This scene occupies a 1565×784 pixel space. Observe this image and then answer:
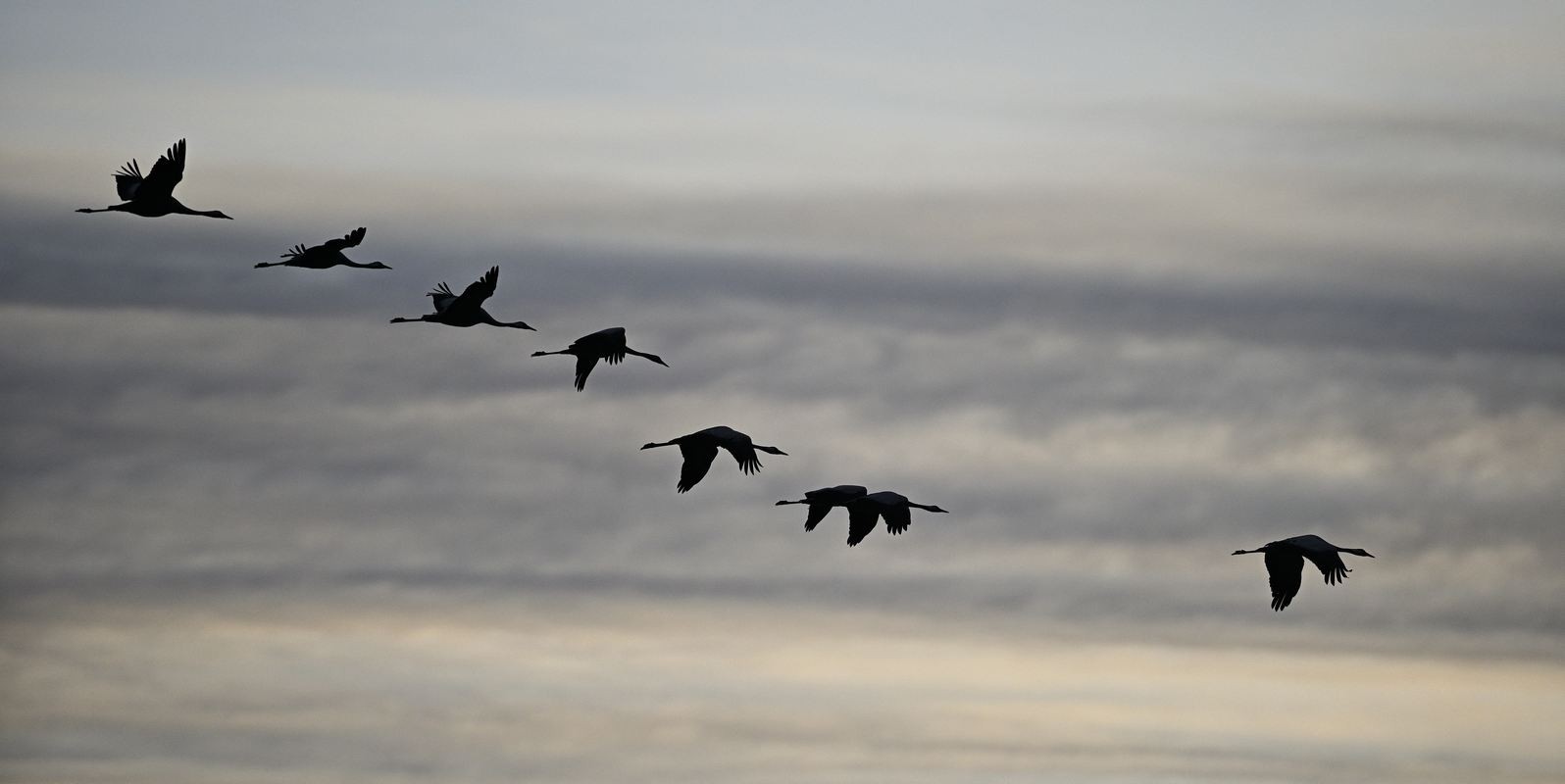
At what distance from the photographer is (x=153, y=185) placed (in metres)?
79.6

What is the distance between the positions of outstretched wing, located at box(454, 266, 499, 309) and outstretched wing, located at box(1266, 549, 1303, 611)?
2214cm

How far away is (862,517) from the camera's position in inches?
3356

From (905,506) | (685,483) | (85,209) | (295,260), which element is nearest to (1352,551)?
(905,506)

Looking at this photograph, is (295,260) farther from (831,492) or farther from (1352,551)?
(1352,551)

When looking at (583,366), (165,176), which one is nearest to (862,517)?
(583,366)

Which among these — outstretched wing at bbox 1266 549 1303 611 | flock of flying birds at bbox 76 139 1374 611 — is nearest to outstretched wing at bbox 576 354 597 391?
flock of flying birds at bbox 76 139 1374 611

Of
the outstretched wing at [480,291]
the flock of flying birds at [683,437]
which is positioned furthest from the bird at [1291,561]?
the outstretched wing at [480,291]

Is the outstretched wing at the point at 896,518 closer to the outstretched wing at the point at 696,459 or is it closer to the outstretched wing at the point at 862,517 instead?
the outstretched wing at the point at 862,517

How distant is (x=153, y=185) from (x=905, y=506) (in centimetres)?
2345

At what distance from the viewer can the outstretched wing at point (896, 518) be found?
3297 inches

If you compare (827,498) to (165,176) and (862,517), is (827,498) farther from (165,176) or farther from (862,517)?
(165,176)

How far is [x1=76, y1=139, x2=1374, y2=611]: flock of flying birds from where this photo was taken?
3046 inches

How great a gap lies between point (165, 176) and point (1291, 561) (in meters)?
32.2

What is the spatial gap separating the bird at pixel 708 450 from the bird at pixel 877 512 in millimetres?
3747
